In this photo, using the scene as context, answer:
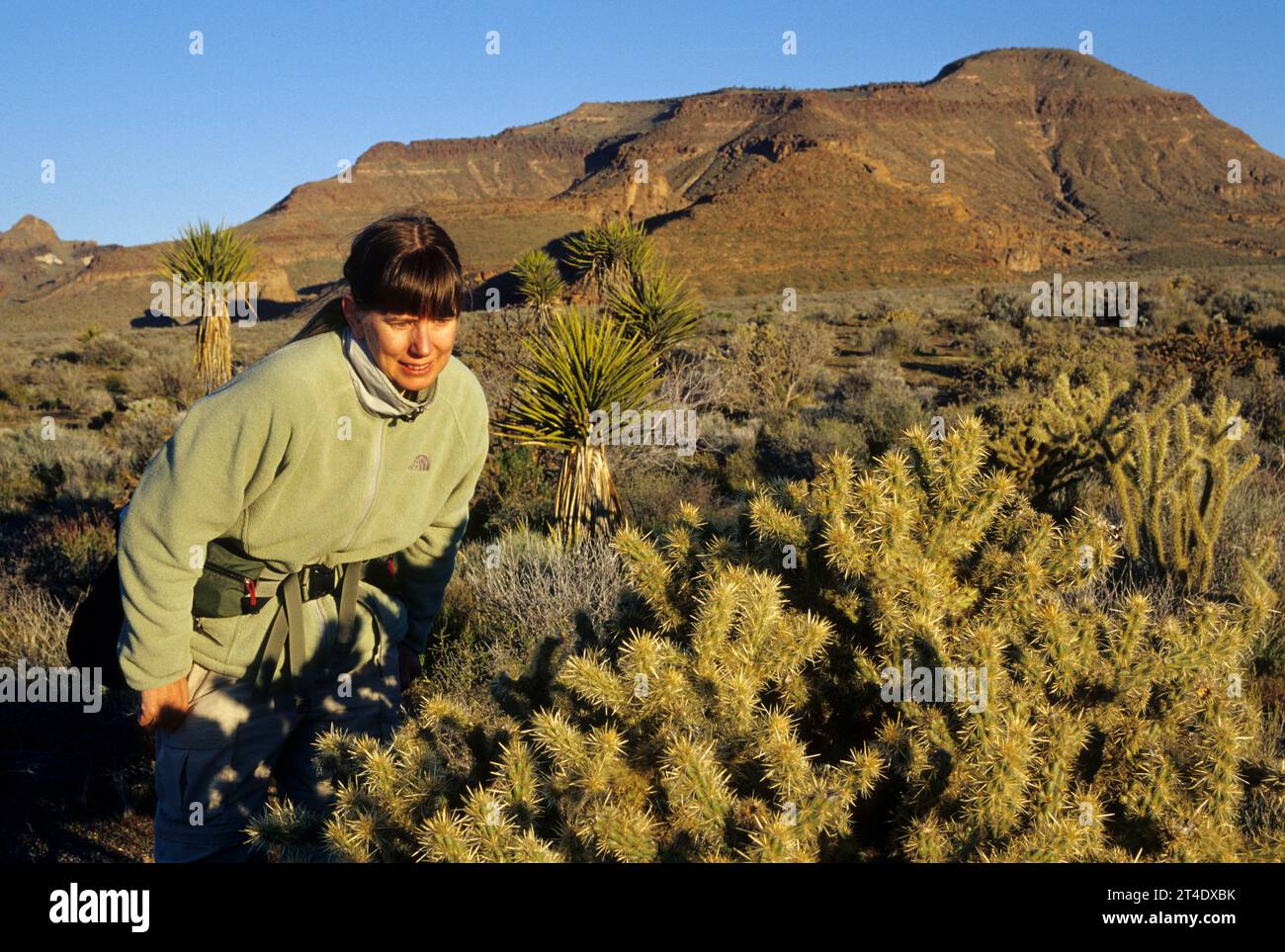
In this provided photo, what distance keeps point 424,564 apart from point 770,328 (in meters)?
12.0

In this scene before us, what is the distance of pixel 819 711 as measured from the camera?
2240 mm

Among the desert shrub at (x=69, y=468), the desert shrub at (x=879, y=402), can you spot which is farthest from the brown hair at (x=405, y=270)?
the desert shrub at (x=69, y=468)

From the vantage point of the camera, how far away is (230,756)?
7.36ft

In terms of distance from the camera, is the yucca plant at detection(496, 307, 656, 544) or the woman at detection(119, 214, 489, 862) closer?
the woman at detection(119, 214, 489, 862)

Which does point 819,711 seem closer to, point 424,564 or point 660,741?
point 660,741

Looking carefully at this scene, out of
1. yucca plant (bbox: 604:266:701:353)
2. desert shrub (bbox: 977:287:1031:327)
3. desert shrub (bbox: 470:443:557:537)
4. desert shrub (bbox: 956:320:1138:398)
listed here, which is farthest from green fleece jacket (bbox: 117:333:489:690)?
desert shrub (bbox: 977:287:1031:327)

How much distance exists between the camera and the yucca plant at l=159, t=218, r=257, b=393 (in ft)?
41.1

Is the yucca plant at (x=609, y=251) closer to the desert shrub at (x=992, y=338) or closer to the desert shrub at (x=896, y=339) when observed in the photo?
the desert shrub at (x=896, y=339)

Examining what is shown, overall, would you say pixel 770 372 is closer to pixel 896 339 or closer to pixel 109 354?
pixel 896 339

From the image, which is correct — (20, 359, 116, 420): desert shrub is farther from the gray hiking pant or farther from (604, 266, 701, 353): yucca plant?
the gray hiking pant

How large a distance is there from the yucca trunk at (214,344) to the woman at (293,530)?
453 inches

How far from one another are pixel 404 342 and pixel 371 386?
5.4 inches

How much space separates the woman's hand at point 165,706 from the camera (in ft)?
6.84

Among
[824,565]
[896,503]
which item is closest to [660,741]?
[824,565]
